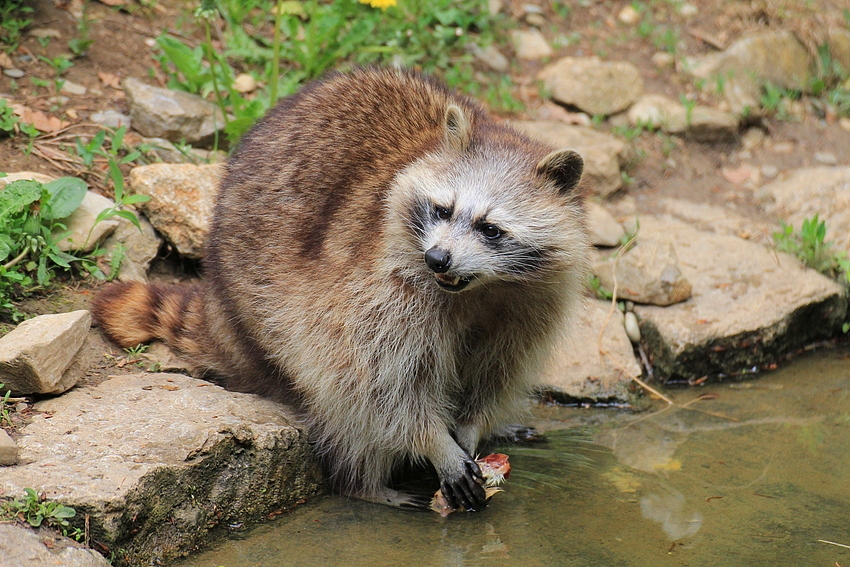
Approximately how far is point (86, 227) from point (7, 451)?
5.17 ft

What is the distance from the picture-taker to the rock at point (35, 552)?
2188mm

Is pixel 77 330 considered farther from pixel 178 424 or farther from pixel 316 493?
pixel 316 493

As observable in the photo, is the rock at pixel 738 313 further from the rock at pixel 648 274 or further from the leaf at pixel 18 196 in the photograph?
the leaf at pixel 18 196

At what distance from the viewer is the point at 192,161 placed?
4.72m

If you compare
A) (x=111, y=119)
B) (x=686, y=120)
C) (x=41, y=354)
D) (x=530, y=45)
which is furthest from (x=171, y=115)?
(x=686, y=120)

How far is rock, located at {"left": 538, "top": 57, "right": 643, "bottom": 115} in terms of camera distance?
592cm

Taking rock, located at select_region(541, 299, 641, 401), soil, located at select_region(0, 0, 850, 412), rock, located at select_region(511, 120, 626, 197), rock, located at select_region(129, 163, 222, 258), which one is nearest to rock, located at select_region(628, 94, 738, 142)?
soil, located at select_region(0, 0, 850, 412)

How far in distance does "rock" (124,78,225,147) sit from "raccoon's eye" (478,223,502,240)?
7.82 feet

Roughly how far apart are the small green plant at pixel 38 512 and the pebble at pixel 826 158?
16.9 ft

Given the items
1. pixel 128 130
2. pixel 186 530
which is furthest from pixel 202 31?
pixel 186 530

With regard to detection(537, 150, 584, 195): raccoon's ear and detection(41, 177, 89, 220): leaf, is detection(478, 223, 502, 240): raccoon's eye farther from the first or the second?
detection(41, 177, 89, 220): leaf

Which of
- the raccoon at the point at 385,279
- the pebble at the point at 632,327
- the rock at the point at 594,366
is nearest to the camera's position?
the raccoon at the point at 385,279

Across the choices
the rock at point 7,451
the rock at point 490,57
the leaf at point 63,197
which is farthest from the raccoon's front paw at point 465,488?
the rock at point 490,57

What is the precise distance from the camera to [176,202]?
13.7 feet
